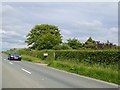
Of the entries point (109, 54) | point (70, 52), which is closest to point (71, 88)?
point (109, 54)

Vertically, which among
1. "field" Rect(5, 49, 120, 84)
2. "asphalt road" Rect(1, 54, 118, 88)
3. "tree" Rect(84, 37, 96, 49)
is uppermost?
"tree" Rect(84, 37, 96, 49)

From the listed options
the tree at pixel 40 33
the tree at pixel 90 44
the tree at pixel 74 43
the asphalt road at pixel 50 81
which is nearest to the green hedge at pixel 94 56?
the tree at pixel 90 44

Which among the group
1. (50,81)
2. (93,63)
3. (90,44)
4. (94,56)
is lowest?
(50,81)

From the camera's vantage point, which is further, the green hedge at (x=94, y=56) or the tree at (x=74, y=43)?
the tree at (x=74, y=43)

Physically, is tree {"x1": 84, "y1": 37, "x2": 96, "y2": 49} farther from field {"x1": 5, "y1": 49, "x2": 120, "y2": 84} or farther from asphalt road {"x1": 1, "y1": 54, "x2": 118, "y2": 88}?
asphalt road {"x1": 1, "y1": 54, "x2": 118, "y2": 88}

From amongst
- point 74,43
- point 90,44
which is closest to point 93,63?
point 90,44

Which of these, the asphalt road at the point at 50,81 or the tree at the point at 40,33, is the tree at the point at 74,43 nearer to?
the tree at the point at 40,33

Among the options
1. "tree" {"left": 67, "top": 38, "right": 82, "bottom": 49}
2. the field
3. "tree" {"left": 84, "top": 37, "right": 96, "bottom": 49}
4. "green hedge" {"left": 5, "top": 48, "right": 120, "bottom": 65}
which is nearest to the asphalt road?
the field

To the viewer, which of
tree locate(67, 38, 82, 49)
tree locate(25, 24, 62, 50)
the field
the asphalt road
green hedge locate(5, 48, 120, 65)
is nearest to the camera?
the asphalt road

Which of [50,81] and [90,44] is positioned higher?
[90,44]

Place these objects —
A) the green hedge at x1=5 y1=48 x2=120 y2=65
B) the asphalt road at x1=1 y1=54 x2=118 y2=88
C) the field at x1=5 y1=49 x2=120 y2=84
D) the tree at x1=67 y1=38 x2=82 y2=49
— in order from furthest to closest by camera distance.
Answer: the tree at x1=67 y1=38 x2=82 y2=49 → the green hedge at x1=5 y1=48 x2=120 y2=65 → the field at x1=5 y1=49 x2=120 y2=84 → the asphalt road at x1=1 y1=54 x2=118 y2=88

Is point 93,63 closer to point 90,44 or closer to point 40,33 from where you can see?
point 90,44

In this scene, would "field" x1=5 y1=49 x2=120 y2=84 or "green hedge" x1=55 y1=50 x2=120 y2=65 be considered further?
"green hedge" x1=55 y1=50 x2=120 y2=65

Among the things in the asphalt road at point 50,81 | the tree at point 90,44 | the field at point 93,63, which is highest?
the tree at point 90,44
